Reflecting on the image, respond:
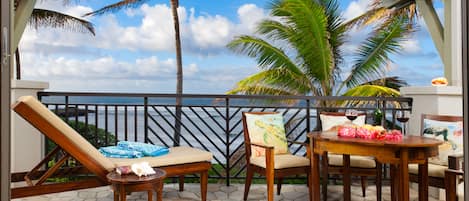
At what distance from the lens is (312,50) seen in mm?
5781

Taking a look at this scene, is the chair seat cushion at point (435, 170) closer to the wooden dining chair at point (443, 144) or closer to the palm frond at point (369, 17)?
the wooden dining chair at point (443, 144)

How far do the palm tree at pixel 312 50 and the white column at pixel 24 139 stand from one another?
314cm

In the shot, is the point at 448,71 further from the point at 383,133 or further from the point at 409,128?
the point at 383,133

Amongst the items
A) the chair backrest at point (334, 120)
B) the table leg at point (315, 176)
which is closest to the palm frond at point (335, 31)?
the chair backrest at point (334, 120)

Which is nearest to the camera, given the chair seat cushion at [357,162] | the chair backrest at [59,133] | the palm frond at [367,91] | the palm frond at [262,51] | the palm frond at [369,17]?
the chair backrest at [59,133]

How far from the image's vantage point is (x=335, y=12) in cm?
600

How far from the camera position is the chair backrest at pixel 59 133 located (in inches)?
94.3

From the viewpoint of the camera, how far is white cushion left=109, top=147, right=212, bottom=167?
9.73 feet

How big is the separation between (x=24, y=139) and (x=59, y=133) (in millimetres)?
1780

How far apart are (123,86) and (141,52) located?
1188 mm

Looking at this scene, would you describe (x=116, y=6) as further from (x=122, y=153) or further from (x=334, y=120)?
(x=334, y=120)

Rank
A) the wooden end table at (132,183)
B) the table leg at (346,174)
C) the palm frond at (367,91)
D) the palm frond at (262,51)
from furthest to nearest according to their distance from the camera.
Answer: the palm frond at (262,51)
the palm frond at (367,91)
the table leg at (346,174)
the wooden end table at (132,183)

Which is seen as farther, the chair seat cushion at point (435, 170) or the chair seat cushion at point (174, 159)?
the chair seat cushion at point (174, 159)

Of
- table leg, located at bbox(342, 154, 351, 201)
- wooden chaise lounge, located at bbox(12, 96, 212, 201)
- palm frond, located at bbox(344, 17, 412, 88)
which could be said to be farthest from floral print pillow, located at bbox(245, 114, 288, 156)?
palm frond, located at bbox(344, 17, 412, 88)
